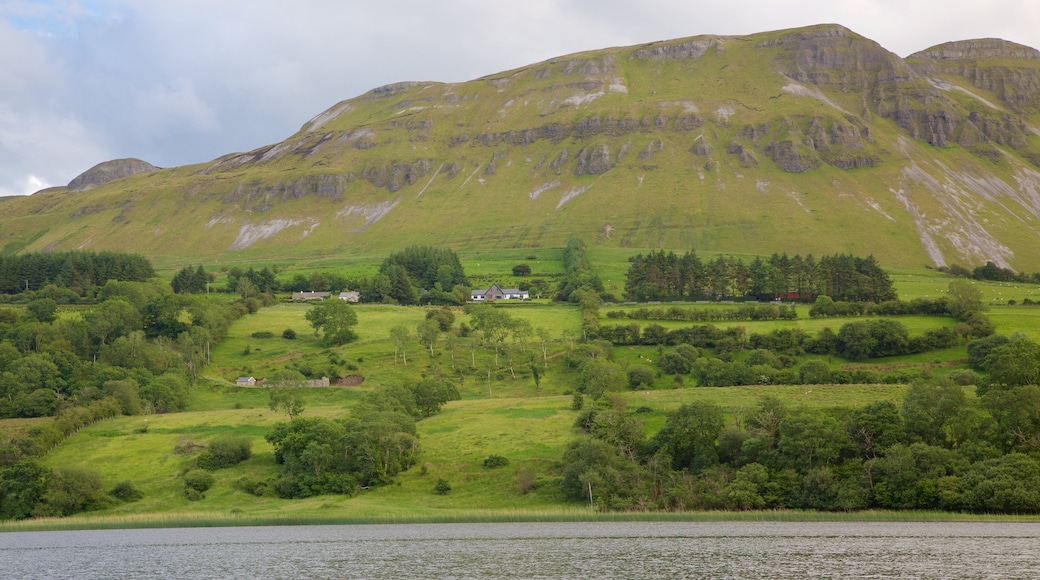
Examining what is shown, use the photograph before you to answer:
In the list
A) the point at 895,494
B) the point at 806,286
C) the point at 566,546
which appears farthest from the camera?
the point at 806,286

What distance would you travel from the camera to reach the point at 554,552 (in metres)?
63.5

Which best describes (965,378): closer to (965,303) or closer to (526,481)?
(965,303)

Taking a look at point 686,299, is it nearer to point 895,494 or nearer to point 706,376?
point 706,376

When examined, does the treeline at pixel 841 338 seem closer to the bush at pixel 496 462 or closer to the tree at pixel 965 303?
the tree at pixel 965 303

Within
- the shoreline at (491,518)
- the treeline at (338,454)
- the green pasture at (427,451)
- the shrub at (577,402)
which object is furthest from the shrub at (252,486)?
the shrub at (577,402)

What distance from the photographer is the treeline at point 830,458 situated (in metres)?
77.8

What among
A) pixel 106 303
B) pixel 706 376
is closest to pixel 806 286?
pixel 706 376

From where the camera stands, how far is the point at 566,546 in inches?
2608

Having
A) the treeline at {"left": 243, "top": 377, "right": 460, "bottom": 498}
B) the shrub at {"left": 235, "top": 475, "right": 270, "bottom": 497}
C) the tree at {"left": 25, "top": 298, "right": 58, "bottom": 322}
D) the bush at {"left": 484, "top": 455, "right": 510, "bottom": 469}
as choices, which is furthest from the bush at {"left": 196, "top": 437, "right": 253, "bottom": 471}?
the tree at {"left": 25, "top": 298, "right": 58, "bottom": 322}

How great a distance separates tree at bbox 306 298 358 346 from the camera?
162250 millimetres

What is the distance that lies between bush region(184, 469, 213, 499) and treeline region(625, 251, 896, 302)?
4417 inches

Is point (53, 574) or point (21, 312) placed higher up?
point (21, 312)

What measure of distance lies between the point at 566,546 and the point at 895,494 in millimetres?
31662

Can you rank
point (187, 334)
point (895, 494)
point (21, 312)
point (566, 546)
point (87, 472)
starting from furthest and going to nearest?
point (21, 312)
point (187, 334)
point (87, 472)
point (895, 494)
point (566, 546)
